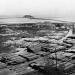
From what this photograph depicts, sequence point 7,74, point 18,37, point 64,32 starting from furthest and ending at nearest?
point 64,32 → point 18,37 → point 7,74

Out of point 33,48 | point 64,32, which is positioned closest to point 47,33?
point 64,32

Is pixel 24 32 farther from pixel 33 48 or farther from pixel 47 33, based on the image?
pixel 33 48

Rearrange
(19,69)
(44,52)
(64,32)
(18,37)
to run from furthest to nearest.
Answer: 1. (64,32)
2. (18,37)
3. (44,52)
4. (19,69)

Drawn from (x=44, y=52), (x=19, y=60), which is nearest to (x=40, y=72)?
(x=19, y=60)

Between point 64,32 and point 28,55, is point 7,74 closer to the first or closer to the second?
point 28,55

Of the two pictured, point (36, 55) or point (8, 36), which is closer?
point (36, 55)

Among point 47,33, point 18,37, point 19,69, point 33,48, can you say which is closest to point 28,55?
point 33,48

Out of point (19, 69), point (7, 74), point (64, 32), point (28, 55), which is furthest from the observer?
point (64, 32)

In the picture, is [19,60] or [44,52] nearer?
[19,60]

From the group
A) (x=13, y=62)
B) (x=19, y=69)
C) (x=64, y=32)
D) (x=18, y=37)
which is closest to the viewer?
(x=19, y=69)
